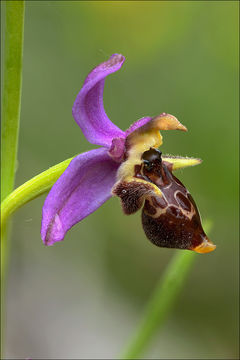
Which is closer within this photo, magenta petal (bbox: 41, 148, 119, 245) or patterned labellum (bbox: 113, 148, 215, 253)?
magenta petal (bbox: 41, 148, 119, 245)

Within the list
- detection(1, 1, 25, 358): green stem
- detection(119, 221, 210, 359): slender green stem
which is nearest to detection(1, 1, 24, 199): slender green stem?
detection(1, 1, 25, 358): green stem

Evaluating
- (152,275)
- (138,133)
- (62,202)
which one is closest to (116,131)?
(138,133)

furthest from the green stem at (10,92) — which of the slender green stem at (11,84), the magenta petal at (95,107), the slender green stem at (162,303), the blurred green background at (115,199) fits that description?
the blurred green background at (115,199)

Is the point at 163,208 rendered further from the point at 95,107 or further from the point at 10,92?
the point at 10,92

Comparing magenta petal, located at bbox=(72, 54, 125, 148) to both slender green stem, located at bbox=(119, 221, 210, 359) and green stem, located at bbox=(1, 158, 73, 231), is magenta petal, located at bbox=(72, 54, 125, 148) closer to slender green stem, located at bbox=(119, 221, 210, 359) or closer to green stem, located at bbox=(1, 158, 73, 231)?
green stem, located at bbox=(1, 158, 73, 231)

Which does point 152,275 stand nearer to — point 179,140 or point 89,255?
point 89,255

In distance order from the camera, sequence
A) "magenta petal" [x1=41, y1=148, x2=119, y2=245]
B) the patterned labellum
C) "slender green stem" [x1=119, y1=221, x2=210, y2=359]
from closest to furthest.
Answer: "magenta petal" [x1=41, y1=148, x2=119, y2=245] < the patterned labellum < "slender green stem" [x1=119, y1=221, x2=210, y2=359]

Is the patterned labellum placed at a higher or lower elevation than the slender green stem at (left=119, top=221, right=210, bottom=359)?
higher
